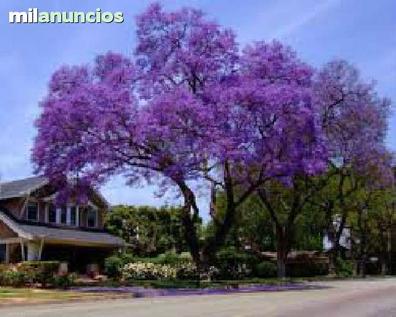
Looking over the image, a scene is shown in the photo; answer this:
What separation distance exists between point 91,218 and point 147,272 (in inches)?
288

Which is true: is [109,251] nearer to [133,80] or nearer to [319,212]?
[133,80]

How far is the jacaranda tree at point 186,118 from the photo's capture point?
35.3 meters

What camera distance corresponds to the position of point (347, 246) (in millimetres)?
83312

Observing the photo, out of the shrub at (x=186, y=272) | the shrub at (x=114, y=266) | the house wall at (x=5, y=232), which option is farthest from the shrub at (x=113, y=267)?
the house wall at (x=5, y=232)

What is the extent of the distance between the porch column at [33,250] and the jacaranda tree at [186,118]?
22.7ft

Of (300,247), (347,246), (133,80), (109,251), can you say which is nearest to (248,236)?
(300,247)

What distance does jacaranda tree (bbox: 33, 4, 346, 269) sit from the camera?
35281mm

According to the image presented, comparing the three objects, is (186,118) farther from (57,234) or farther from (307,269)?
(307,269)

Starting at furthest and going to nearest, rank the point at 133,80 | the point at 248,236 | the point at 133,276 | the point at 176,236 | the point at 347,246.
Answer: the point at 347,246, the point at 248,236, the point at 176,236, the point at 133,276, the point at 133,80

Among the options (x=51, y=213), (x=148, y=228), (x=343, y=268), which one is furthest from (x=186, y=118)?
(x=343, y=268)

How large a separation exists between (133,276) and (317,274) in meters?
22.8

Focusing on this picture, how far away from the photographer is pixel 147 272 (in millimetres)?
47469

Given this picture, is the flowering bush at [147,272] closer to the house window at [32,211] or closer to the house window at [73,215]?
the house window at [73,215]

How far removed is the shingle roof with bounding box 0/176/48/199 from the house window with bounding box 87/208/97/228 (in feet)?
15.5
